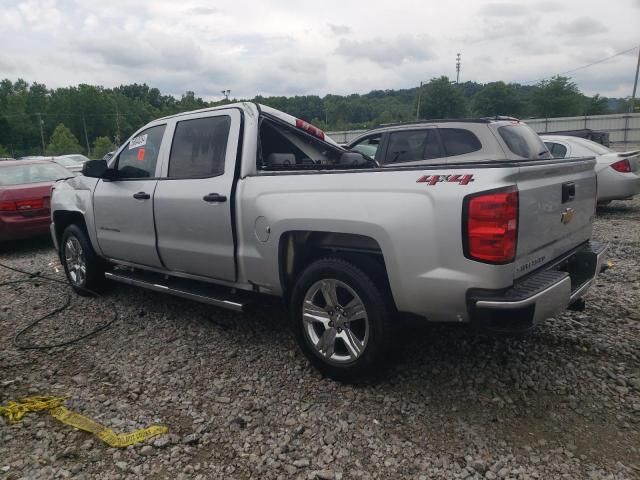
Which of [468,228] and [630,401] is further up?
[468,228]

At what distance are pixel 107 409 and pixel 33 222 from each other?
19.5 feet

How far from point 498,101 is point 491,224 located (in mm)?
71210

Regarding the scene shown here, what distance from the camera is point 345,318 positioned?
3.24 meters

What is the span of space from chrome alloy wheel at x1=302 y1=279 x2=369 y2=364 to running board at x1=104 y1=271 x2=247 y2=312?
2.06ft

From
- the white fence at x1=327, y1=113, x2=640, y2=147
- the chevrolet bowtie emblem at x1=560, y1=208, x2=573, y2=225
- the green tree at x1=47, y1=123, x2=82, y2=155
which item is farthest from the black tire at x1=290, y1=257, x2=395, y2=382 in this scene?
the green tree at x1=47, y1=123, x2=82, y2=155

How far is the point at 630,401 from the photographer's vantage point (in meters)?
3.02

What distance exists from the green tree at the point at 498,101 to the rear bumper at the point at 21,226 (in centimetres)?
6536

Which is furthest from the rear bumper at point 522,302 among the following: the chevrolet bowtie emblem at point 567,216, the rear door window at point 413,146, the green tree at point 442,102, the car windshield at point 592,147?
the green tree at point 442,102

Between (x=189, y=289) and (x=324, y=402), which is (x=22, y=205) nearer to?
(x=189, y=289)

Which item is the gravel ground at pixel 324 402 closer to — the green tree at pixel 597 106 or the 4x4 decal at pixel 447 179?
the 4x4 decal at pixel 447 179

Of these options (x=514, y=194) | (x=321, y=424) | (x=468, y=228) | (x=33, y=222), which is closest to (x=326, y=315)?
(x=321, y=424)

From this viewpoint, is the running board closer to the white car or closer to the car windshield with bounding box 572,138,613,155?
the white car

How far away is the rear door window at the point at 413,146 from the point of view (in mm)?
6914

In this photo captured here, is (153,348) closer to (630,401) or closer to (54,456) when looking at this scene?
(54,456)
